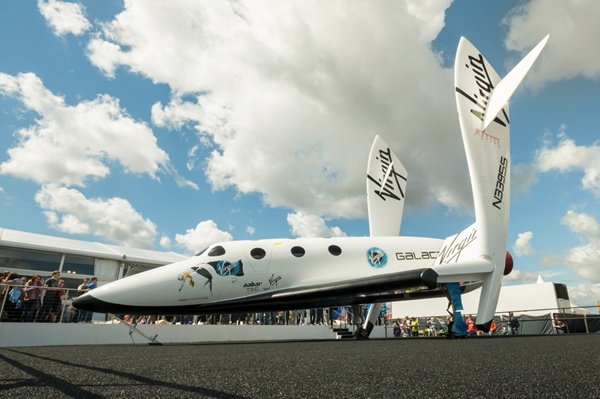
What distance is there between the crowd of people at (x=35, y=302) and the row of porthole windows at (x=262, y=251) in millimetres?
4023

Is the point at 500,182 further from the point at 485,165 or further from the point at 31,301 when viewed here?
the point at 31,301

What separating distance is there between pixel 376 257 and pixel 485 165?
11.6ft

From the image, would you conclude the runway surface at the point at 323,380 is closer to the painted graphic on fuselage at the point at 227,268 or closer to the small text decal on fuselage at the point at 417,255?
the painted graphic on fuselage at the point at 227,268

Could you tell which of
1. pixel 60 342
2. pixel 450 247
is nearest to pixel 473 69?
pixel 450 247

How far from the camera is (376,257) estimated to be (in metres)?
9.71

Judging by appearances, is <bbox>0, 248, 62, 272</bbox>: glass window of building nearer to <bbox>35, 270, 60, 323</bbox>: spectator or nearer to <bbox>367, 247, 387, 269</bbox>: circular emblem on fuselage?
<bbox>35, 270, 60, 323</bbox>: spectator

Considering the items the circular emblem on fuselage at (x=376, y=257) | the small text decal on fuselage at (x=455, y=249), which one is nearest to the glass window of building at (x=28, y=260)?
the circular emblem on fuselage at (x=376, y=257)

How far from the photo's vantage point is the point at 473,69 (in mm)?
9406

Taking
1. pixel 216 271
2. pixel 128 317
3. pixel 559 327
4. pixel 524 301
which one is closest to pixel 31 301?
pixel 128 317

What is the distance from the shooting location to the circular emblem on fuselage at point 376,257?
9602mm

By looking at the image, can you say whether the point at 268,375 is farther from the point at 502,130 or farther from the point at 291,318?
the point at 291,318

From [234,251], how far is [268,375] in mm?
6508

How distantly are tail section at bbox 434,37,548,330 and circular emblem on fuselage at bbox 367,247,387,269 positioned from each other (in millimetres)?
1739

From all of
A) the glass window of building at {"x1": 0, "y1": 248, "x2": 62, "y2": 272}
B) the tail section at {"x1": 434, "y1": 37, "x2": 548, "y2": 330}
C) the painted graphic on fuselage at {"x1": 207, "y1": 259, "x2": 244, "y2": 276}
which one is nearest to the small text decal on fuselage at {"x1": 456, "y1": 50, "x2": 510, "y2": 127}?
the tail section at {"x1": 434, "y1": 37, "x2": 548, "y2": 330}
